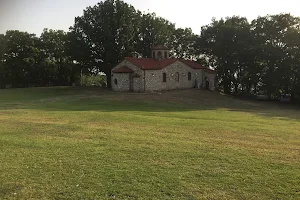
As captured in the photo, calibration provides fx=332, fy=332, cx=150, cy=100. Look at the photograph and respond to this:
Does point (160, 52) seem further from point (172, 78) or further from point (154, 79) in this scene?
point (154, 79)

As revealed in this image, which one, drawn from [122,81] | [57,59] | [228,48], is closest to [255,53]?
[228,48]


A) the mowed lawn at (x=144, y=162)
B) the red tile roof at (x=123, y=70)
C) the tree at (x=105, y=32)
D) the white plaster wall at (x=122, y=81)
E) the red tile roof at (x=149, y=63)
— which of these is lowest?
the mowed lawn at (x=144, y=162)

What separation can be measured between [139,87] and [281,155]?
124 ft

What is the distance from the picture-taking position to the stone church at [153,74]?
1956 inches

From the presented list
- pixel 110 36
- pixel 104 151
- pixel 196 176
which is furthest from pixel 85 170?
pixel 110 36

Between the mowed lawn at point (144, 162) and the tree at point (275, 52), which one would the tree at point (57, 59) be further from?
the mowed lawn at point (144, 162)

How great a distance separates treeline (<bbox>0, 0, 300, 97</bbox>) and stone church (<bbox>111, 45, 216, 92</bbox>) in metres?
6.93

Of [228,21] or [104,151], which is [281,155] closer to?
[104,151]

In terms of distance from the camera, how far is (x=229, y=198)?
833cm

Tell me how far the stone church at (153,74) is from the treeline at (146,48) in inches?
273

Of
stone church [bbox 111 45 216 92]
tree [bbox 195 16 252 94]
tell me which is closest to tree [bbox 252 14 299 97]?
tree [bbox 195 16 252 94]

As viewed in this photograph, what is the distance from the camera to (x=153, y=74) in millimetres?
50219

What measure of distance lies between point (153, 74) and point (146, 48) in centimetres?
1517

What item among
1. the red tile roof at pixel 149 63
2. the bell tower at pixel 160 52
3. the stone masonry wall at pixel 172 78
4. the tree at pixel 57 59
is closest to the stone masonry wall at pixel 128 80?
the red tile roof at pixel 149 63
